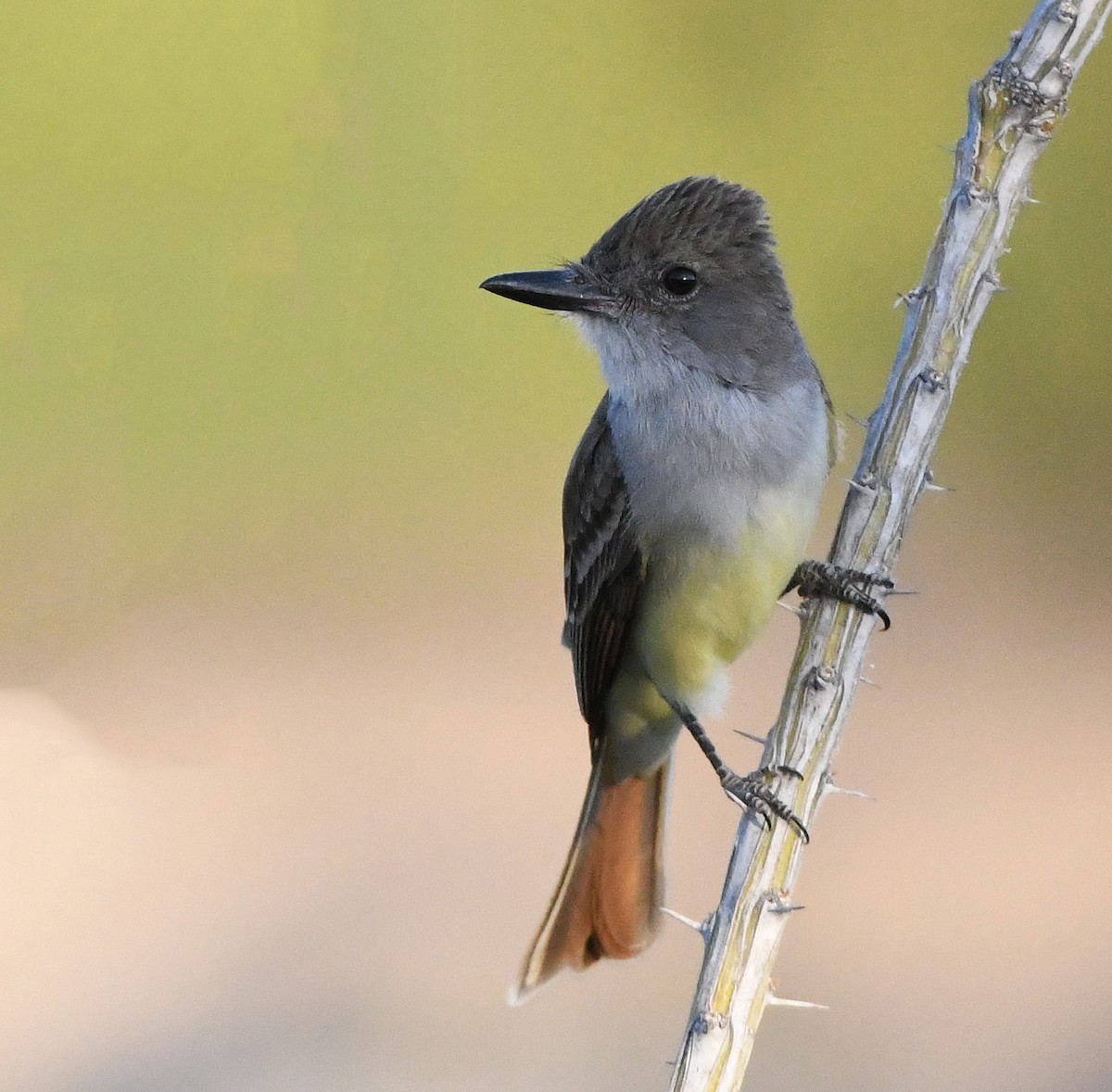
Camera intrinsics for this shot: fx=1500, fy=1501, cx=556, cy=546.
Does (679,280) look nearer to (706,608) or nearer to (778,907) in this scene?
(706,608)

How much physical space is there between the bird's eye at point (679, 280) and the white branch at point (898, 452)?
0.72 meters

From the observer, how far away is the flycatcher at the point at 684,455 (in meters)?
3.21

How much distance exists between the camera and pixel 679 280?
3.29 meters

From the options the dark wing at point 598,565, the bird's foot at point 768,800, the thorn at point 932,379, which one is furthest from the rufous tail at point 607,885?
the thorn at point 932,379

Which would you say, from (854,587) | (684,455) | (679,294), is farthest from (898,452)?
(679,294)

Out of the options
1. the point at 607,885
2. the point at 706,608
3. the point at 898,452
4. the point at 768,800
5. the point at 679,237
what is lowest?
the point at 607,885

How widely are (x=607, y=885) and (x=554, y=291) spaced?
1383mm

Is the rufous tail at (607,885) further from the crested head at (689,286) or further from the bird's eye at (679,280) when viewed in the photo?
the bird's eye at (679,280)

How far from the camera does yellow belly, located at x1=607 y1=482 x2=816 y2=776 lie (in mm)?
3201

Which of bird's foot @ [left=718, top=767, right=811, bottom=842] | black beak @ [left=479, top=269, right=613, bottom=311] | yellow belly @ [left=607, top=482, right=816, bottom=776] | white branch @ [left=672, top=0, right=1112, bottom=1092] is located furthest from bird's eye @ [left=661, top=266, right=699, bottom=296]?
bird's foot @ [left=718, top=767, right=811, bottom=842]

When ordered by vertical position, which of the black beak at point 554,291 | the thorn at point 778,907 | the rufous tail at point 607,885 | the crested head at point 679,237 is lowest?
the rufous tail at point 607,885

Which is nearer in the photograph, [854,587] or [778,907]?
[778,907]

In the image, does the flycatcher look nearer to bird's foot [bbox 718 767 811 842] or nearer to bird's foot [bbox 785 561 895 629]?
bird's foot [bbox 785 561 895 629]

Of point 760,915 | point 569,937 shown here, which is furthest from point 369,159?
point 760,915
